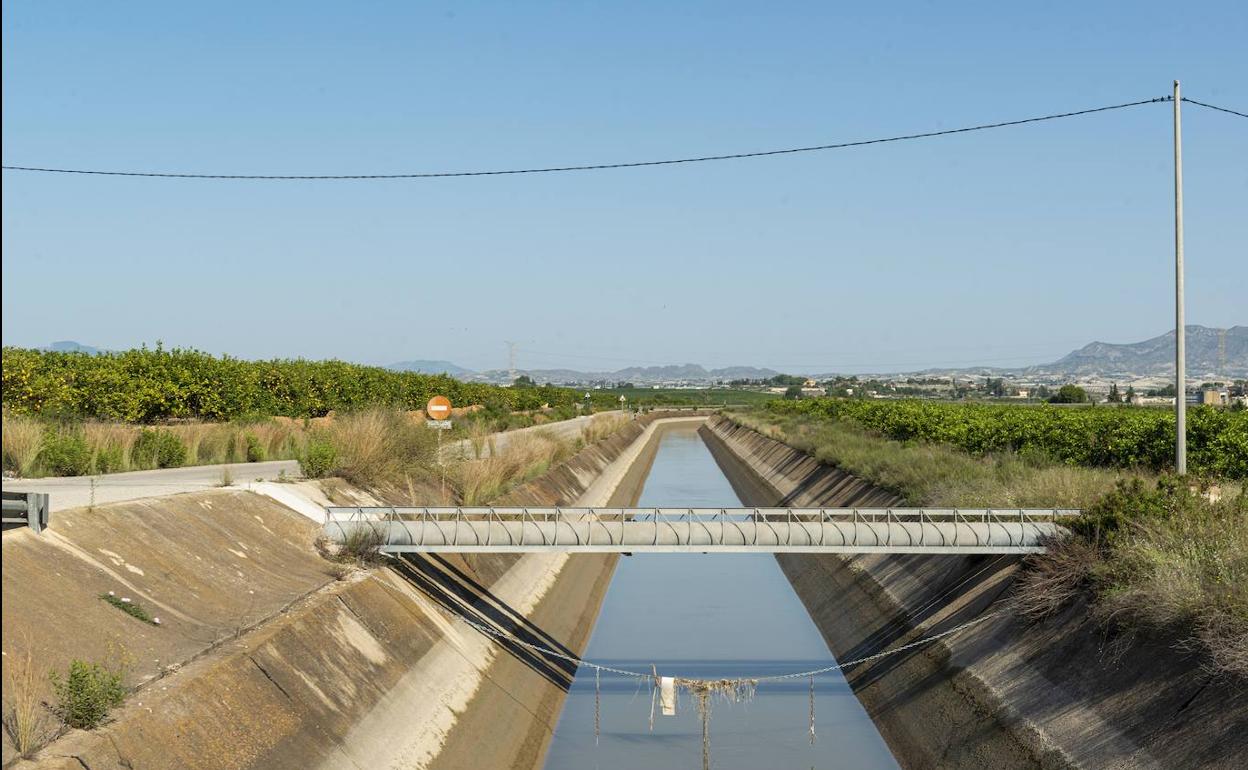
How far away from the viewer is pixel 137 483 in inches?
839

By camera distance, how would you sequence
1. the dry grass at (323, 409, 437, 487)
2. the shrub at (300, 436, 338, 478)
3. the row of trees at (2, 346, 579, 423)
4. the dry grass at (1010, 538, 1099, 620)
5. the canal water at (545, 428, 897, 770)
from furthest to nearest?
the row of trees at (2, 346, 579, 423)
the dry grass at (323, 409, 437, 487)
the shrub at (300, 436, 338, 478)
the canal water at (545, 428, 897, 770)
the dry grass at (1010, 538, 1099, 620)

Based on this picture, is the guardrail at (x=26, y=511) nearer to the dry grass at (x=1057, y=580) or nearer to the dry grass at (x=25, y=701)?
the dry grass at (x=25, y=701)

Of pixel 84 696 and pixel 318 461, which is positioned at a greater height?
pixel 318 461

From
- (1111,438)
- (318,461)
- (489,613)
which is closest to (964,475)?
(1111,438)

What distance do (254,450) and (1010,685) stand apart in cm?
2137

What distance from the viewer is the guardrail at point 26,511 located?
13.6 m

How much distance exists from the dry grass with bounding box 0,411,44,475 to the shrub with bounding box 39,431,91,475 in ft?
0.57

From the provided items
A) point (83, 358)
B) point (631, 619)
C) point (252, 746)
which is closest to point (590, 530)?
point (252, 746)

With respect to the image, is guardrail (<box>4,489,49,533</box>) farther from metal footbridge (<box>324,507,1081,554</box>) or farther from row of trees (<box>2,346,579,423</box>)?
row of trees (<box>2,346,579,423</box>)

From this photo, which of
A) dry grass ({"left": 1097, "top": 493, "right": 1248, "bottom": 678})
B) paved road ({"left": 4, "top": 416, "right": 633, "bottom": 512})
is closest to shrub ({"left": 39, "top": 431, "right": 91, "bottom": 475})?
paved road ({"left": 4, "top": 416, "right": 633, "bottom": 512})

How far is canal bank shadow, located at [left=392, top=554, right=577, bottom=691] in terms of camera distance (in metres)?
20.3

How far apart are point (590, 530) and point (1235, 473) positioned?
1684 centimetres

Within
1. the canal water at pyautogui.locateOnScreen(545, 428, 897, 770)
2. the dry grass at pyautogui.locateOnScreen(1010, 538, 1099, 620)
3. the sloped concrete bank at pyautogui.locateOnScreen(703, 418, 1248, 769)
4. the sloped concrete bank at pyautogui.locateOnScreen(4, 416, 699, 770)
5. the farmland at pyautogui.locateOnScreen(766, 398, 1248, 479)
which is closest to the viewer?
the sloped concrete bank at pyautogui.locateOnScreen(4, 416, 699, 770)

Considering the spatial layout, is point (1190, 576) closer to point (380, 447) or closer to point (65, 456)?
point (380, 447)
